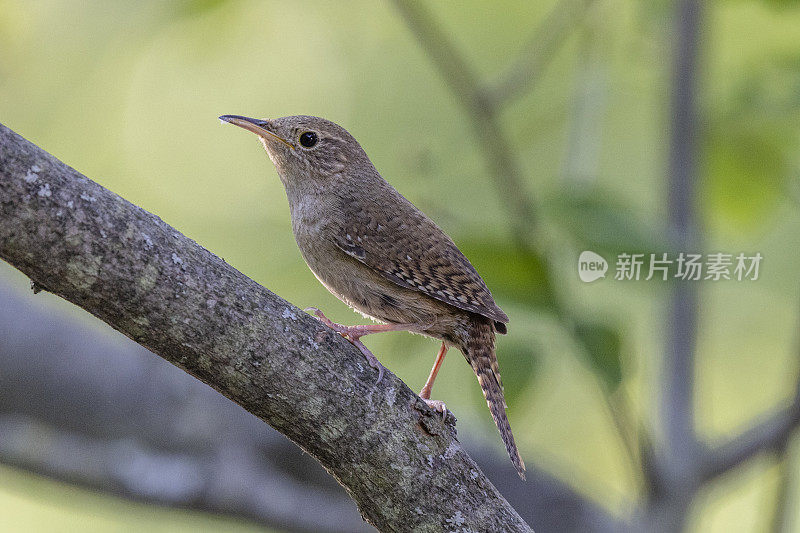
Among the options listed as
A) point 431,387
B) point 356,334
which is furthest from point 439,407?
point 431,387

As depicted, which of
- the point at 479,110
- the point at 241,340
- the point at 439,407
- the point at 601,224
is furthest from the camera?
the point at 479,110

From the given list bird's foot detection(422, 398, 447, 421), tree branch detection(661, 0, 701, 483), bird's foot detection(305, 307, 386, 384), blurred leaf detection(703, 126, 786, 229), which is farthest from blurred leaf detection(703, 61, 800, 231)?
bird's foot detection(422, 398, 447, 421)

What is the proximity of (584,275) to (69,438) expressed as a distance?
238 centimetres

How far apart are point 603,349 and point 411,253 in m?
0.68

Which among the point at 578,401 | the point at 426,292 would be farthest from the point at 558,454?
the point at 426,292

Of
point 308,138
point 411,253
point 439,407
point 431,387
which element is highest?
point 308,138

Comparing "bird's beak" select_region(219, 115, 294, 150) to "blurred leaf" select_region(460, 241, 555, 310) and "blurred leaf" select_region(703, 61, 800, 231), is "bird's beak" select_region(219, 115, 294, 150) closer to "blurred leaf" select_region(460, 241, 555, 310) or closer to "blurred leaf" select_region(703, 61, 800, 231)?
"blurred leaf" select_region(460, 241, 555, 310)

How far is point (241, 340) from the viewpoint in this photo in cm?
182

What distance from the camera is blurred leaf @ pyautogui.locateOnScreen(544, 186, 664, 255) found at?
2617 mm

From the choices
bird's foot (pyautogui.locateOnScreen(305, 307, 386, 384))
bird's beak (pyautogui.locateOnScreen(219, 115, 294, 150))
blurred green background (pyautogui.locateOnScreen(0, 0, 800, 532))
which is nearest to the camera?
bird's foot (pyautogui.locateOnScreen(305, 307, 386, 384))

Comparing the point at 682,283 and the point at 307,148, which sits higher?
the point at 682,283

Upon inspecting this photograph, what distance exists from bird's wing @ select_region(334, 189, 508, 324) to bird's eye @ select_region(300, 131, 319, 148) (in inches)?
15.5

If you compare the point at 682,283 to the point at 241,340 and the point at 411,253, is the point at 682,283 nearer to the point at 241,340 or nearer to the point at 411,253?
the point at 411,253

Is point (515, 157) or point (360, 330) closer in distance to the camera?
point (360, 330)
